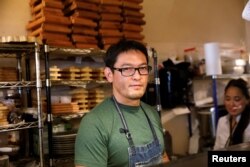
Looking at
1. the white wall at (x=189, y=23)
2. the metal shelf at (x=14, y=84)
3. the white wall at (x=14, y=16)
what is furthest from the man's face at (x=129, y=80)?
the white wall at (x=189, y=23)

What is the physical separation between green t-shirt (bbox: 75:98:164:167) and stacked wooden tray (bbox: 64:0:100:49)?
5.21 feet

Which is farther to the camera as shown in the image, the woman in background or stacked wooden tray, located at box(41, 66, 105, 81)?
stacked wooden tray, located at box(41, 66, 105, 81)

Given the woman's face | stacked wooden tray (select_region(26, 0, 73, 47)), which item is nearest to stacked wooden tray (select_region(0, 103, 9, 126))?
stacked wooden tray (select_region(26, 0, 73, 47))

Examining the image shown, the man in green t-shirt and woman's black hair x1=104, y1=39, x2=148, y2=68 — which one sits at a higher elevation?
woman's black hair x1=104, y1=39, x2=148, y2=68

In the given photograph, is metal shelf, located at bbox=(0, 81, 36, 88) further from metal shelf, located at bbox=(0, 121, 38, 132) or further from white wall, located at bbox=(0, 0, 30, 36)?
white wall, located at bbox=(0, 0, 30, 36)

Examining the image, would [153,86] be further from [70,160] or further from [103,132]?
[103,132]

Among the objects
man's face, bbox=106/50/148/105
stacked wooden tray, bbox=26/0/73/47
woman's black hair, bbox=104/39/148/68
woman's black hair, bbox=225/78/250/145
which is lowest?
woman's black hair, bbox=225/78/250/145

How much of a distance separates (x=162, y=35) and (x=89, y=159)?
312 centimetres

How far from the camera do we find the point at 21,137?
2.79 m

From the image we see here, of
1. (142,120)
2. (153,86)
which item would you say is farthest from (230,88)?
(142,120)

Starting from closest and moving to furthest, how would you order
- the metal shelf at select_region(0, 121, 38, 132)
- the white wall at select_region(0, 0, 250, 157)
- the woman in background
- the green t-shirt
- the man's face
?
1. the green t-shirt
2. the man's face
3. the metal shelf at select_region(0, 121, 38, 132)
4. the woman in background
5. the white wall at select_region(0, 0, 250, 157)

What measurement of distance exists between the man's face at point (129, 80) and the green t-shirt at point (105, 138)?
0.07m

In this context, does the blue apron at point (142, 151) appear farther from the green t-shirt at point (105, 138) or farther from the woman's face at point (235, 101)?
the woman's face at point (235, 101)

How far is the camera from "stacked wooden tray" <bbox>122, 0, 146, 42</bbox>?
3291 millimetres
